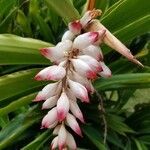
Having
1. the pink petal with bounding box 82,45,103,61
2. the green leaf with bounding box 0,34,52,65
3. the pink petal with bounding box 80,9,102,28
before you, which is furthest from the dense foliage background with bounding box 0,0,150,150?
the pink petal with bounding box 82,45,103,61

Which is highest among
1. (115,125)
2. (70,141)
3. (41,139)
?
(70,141)

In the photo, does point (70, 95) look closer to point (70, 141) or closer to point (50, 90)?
point (50, 90)

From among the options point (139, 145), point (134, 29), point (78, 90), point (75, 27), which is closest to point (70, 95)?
point (78, 90)

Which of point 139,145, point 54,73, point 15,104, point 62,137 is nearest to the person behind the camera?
point 54,73

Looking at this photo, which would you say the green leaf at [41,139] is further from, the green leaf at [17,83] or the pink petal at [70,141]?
the pink petal at [70,141]

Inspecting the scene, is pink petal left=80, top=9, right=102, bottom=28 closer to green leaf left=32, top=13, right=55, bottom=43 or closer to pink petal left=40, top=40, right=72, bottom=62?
pink petal left=40, top=40, right=72, bottom=62

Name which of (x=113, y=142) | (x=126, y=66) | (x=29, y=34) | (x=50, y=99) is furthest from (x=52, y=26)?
(x=50, y=99)
